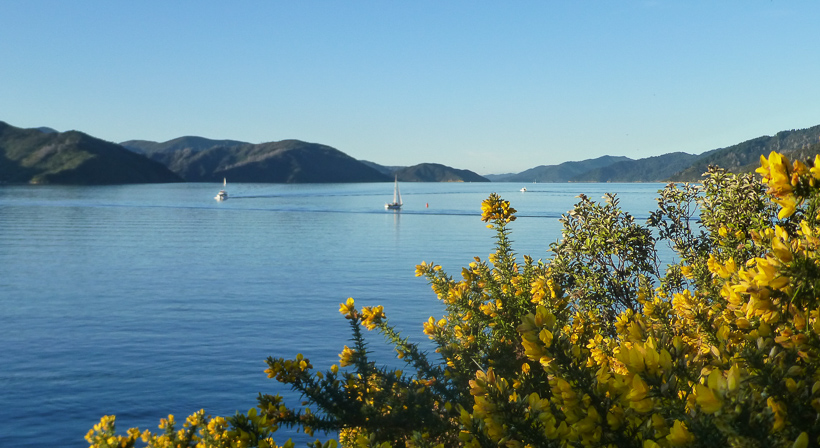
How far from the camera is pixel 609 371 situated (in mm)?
2229

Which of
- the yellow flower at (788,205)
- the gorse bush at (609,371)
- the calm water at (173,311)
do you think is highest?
the yellow flower at (788,205)

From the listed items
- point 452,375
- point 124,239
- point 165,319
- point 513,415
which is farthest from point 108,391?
point 124,239

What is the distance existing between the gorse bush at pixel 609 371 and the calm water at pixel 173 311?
6686mm

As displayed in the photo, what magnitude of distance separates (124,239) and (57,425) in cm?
3331

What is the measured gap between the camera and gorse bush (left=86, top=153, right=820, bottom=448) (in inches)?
54.2

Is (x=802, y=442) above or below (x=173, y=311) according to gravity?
above

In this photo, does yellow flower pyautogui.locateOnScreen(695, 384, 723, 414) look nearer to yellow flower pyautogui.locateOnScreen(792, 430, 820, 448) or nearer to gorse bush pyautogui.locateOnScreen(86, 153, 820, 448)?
gorse bush pyautogui.locateOnScreen(86, 153, 820, 448)

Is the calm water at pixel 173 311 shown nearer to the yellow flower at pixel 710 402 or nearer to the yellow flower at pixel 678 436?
the yellow flower at pixel 678 436

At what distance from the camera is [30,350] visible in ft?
45.9

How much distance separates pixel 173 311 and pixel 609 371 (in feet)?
59.5

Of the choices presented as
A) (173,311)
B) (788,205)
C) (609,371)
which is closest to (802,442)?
(788,205)

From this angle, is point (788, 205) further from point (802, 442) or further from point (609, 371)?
point (609, 371)

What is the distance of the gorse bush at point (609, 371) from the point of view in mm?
1377

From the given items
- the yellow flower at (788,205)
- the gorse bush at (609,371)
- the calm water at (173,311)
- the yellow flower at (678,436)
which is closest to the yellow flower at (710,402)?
the gorse bush at (609,371)
